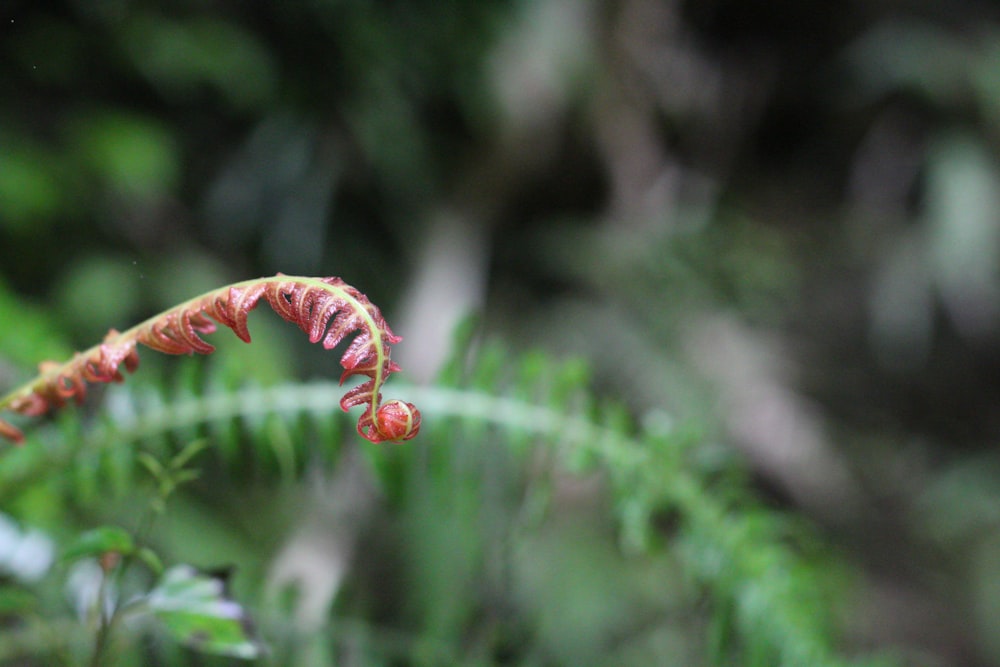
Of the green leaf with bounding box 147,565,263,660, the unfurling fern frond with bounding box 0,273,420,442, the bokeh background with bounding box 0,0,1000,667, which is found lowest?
the green leaf with bounding box 147,565,263,660

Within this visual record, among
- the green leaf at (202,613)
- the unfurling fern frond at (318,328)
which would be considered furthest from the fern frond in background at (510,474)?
the unfurling fern frond at (318,328)

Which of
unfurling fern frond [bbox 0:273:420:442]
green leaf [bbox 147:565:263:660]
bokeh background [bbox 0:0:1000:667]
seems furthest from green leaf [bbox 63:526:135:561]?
bokeh background [bbox 0:0:1000:667]

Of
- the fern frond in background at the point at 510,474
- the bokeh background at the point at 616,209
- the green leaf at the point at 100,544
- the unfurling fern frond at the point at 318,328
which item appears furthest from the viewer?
the bokeh background at the point at 616,209

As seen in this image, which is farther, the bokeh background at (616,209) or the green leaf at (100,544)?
the bokeh background at (616,209)

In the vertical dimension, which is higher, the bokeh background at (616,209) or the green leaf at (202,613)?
the bokeh background at (616,209)

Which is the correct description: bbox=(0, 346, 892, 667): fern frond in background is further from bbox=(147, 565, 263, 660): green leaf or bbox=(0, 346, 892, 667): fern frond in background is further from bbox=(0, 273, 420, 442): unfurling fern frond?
bbox=(0, 273, 420, 442): unfurling fern frond

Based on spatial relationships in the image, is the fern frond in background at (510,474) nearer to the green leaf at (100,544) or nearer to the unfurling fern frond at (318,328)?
the green leaf at (100,544)

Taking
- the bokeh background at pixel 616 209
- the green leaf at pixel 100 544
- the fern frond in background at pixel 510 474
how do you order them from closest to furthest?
the green leaf at pixel 100 544 → the fern frond in background at pixel 510 474 → the bokeh background at pixel 616 209
